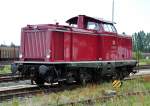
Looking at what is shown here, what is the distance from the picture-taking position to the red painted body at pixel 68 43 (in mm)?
16562

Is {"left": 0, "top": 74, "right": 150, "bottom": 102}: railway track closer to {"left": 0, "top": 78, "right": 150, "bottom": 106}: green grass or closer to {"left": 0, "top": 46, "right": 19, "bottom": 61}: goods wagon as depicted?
{"left": 0, "top": 78, "right": 150, "bottom": 106}: green grass

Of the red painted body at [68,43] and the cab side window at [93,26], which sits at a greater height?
the cab side window at [93,26]

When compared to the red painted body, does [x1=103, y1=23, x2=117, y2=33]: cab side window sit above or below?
above

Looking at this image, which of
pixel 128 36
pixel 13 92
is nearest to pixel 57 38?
pixel 13 92

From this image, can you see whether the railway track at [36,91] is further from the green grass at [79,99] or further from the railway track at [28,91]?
the green grass at [79,99]

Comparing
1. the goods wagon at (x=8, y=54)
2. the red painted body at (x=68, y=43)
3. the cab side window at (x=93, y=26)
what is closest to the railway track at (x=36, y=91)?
the red painted body at (x=68, y=43)

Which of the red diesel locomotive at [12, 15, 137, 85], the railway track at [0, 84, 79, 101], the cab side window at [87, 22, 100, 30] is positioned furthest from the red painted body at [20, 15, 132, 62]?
the railway track at [0, 84, 79, 101]

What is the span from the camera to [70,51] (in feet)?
56.7

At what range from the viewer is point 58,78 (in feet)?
54.1

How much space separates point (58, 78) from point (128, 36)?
6680 millimetres

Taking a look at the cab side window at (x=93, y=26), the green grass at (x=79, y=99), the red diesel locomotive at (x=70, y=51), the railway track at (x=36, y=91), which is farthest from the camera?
the cab side window at (x=93, y=26)

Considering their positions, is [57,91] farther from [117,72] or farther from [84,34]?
[117,72]

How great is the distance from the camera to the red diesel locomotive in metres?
16.5

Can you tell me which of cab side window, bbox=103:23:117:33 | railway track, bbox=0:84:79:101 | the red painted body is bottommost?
railway track, bbox=0:84:79:101
